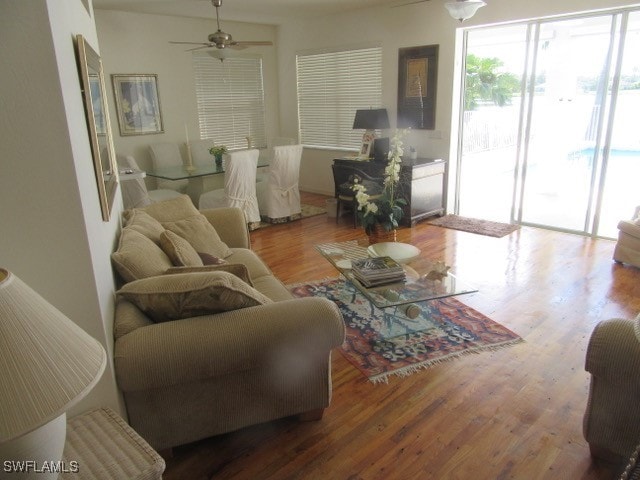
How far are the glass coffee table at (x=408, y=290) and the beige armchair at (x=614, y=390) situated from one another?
38.0 inches

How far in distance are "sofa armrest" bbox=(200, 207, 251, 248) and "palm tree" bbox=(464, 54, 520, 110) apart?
11.6 ft

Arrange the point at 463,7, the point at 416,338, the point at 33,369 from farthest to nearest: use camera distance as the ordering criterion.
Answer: the point at 463,7 → the point at 416,338 → the point at 33,369

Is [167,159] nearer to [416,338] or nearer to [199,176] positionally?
[199,176]

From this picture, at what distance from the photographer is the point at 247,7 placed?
5.74 meters

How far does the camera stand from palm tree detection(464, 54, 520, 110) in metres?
5.29

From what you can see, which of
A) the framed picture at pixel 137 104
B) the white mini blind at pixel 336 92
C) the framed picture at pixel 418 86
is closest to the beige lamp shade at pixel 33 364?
the framed picture at pixel 418 86

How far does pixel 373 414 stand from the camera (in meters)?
2.24

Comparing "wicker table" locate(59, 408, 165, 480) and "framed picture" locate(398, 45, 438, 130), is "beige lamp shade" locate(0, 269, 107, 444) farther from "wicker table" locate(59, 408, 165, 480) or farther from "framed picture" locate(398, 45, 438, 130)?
"framed picture" locate(398, 45, 438, 130)

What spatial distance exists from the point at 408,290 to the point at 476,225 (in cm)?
302

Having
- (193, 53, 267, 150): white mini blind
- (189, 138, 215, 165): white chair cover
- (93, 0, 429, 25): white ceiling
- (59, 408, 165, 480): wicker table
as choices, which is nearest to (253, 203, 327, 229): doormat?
(189, 138, 215, 165): white chair cover

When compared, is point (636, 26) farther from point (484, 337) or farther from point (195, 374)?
point (195, 374)

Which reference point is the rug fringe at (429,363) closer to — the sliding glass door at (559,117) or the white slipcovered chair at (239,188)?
the white slipcovered chair at (239,188)

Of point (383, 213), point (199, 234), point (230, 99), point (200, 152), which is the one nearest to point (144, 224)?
point (199, 234)

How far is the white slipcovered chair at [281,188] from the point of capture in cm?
552
